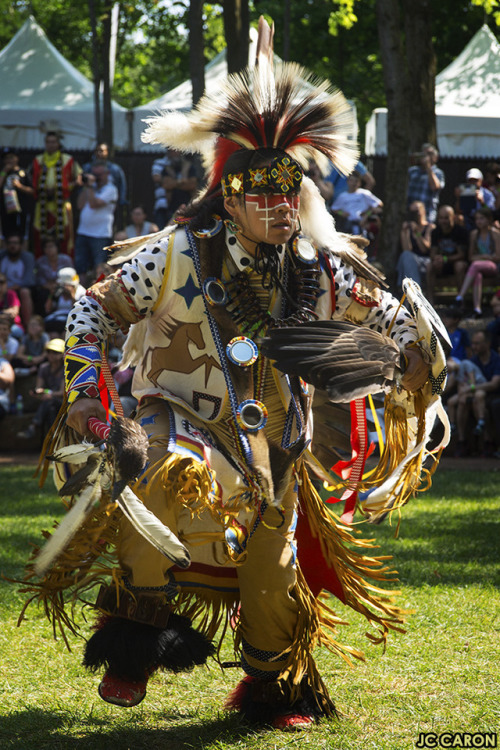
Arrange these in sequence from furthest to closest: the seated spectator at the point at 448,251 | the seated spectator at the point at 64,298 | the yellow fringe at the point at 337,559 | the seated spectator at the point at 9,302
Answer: the seated spectator at the point at 448,251
the seated spectator at the point at 9,302
the seated spectator at the point at 64,298
the yellow fringe at the point at 337,559

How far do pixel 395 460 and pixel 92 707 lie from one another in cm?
137

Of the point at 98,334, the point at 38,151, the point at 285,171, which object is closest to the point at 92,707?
the point at 98,334

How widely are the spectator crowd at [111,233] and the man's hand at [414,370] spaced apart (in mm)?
7215

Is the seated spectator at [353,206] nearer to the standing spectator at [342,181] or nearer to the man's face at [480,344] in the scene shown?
the standing spectator at [342,181]

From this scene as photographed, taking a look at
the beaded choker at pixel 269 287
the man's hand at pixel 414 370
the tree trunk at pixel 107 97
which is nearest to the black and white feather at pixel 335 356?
the man's hand at pixel 414 370

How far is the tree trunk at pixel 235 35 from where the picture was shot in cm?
1070

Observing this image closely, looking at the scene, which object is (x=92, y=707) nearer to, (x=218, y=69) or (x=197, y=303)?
(x=197, y=303)

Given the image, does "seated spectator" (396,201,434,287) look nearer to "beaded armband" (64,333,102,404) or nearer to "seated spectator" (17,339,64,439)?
"seated spectator" (17,339,64,439)

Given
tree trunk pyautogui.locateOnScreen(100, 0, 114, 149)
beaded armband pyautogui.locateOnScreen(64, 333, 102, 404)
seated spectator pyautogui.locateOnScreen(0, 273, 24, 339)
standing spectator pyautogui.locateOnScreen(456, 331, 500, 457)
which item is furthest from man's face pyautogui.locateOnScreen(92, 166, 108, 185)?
beaded armband pyautogui.locateOnScreen(64, 333, 102, 404)

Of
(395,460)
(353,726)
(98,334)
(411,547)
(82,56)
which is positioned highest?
(82,56)

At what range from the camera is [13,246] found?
39.5ft

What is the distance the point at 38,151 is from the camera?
604 inches

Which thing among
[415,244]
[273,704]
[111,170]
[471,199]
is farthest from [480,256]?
[273,704]

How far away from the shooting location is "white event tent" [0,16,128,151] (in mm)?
16906
